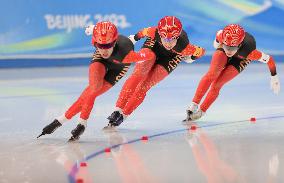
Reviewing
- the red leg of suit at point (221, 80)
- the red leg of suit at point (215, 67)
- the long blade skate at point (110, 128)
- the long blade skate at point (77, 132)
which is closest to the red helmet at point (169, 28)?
the red leg of suit at point (215, 67)

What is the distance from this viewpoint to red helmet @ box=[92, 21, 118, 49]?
5.43 metres

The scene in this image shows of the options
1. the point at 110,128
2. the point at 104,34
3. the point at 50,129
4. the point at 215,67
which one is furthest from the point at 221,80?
the point at 50,129

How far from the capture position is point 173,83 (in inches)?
412

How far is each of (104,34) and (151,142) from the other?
41.2 inches

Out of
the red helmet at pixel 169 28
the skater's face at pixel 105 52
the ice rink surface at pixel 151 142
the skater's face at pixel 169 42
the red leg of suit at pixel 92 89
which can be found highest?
the red helmet at pixel 169 28

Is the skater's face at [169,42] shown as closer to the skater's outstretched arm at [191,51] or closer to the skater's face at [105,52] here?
the skater's outstretched arm at [191,51]

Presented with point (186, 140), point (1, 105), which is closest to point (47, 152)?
point (186, 140)

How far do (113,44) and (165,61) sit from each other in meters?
1.19

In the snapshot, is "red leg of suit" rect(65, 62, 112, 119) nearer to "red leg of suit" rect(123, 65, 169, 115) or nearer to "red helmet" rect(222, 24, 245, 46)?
"red leg of suit" rect(123, 65, 169, 115)

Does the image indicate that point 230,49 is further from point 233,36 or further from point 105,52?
point 105,52

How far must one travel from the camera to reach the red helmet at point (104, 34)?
5434mm

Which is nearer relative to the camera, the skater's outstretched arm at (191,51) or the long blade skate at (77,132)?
the long blade skate at (77,132)

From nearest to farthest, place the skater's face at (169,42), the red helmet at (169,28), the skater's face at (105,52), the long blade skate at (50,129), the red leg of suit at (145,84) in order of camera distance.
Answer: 1. the skater's face at (105,52)
2. the long blade skate at (50,129)
3. the red helmet at (169,28)
4. the skater's face at (169,42)
5. the red leg of suit at (145,84)

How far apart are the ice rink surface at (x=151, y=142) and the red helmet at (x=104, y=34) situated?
882 millimetres
